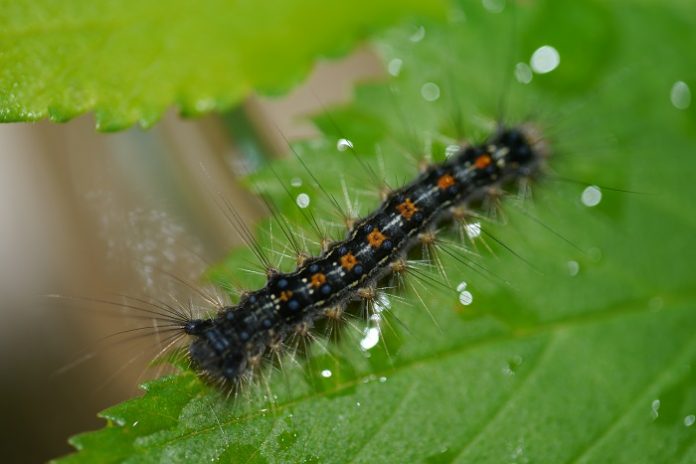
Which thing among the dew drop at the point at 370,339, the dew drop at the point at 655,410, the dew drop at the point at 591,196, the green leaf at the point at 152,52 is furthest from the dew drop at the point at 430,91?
the dew drop at the point at 655,410

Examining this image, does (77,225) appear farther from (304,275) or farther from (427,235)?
(427,235)

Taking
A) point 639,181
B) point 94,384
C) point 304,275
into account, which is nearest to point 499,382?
point 304,275

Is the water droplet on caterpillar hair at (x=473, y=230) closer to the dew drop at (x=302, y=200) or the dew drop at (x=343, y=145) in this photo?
the dew drop at (x=343, y=145)

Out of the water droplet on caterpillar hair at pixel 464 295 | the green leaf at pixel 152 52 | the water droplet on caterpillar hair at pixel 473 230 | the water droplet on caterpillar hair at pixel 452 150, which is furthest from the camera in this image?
the water droplet on caterpillar hair at pixel 452 150

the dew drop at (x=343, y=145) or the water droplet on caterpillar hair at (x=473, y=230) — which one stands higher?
the dew drop at (x=343, y=145)

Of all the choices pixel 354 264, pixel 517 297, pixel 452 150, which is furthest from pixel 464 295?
pixel 452 150

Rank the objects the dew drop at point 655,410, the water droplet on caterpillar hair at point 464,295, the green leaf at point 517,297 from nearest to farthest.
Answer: the green leaf at point 517,297, the dew drop at point 655,410, the water droplet on caterpillar hair at point 464,295

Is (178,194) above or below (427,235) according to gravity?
above

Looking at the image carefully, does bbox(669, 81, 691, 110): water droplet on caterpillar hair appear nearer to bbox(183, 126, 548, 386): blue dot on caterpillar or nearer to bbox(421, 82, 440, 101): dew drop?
bbox(183, 126, 548, 386): blue dot on caterpillar
